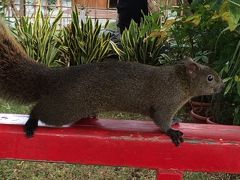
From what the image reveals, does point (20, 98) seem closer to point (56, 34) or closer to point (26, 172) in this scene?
point (26, 172)

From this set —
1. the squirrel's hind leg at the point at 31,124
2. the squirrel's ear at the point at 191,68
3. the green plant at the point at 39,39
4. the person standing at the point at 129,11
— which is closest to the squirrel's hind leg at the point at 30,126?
the squirrel's hind leg at the point at 31,124

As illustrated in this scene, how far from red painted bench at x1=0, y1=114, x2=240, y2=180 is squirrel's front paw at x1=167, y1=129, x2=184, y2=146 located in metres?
0.02

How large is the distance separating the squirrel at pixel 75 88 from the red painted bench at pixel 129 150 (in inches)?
4.4

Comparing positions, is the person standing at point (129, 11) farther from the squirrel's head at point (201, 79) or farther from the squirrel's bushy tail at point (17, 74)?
the squirrel's bushy tail at point (17, 74)

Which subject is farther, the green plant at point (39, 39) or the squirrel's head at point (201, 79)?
the green plant at point (39, 39)

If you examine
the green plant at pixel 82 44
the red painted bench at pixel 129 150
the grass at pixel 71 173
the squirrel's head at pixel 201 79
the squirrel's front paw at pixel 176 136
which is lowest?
the grass at pixel 71 173

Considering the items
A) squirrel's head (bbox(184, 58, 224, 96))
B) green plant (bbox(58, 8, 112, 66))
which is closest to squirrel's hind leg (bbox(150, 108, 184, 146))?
squirrel's head (bbox(184, 58, 224, 96))

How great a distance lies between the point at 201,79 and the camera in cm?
229

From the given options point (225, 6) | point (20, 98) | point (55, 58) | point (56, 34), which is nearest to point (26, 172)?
point (20, 98)

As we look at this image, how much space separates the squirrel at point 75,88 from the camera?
188cm

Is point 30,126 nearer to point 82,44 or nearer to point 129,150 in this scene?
point 129,150

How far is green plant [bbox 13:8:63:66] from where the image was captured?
551cm

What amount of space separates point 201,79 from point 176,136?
2.14 feet

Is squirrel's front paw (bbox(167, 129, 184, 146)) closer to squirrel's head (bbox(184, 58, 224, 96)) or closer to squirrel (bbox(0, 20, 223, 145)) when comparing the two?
squirrel (bbox(0, 20, 223, 145))
